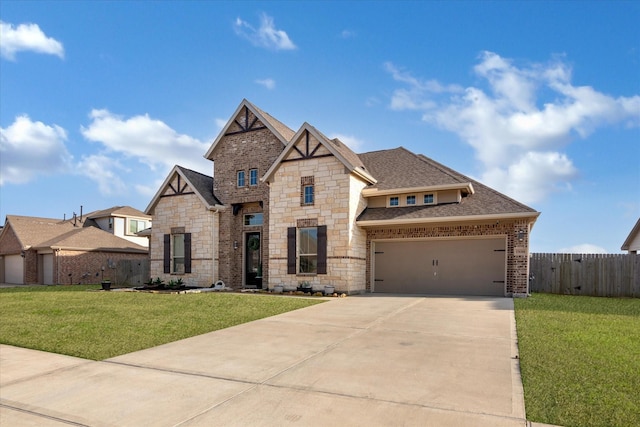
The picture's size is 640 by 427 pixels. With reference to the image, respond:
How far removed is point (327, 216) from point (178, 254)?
338 inches

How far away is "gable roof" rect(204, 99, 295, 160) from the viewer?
18922 millimetres

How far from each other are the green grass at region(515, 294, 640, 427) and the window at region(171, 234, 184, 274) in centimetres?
1584

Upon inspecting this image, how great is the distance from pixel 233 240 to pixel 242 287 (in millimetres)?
2308

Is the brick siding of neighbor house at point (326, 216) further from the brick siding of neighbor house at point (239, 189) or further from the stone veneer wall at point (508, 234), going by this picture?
the stone veneer wall at point (508, 234)

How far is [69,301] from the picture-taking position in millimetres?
13430

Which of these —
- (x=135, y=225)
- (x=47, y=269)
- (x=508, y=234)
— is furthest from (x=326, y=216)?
(x=135, y=225)

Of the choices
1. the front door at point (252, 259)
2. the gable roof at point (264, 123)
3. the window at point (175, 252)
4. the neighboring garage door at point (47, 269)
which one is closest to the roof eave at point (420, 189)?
the gable roof at point (264, 123)

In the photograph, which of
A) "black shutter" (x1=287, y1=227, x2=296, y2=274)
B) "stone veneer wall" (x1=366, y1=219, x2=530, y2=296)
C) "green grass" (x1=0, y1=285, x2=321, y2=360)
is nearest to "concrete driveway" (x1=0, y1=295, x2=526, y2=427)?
"green grass" (x1=0, y1=285, x2=321, y2=360)

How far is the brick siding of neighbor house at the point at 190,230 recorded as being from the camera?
19531 millimetres

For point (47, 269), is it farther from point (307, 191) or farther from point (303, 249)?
point (307, 191)

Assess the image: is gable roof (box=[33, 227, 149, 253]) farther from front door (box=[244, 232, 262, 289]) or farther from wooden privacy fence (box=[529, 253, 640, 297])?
wooden privacy fence (box=[529, 253, 640, 297])

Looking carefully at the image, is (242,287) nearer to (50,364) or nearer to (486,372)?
(50,364)

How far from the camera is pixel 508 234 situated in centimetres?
1517

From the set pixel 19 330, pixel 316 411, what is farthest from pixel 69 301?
pixel 316 411
